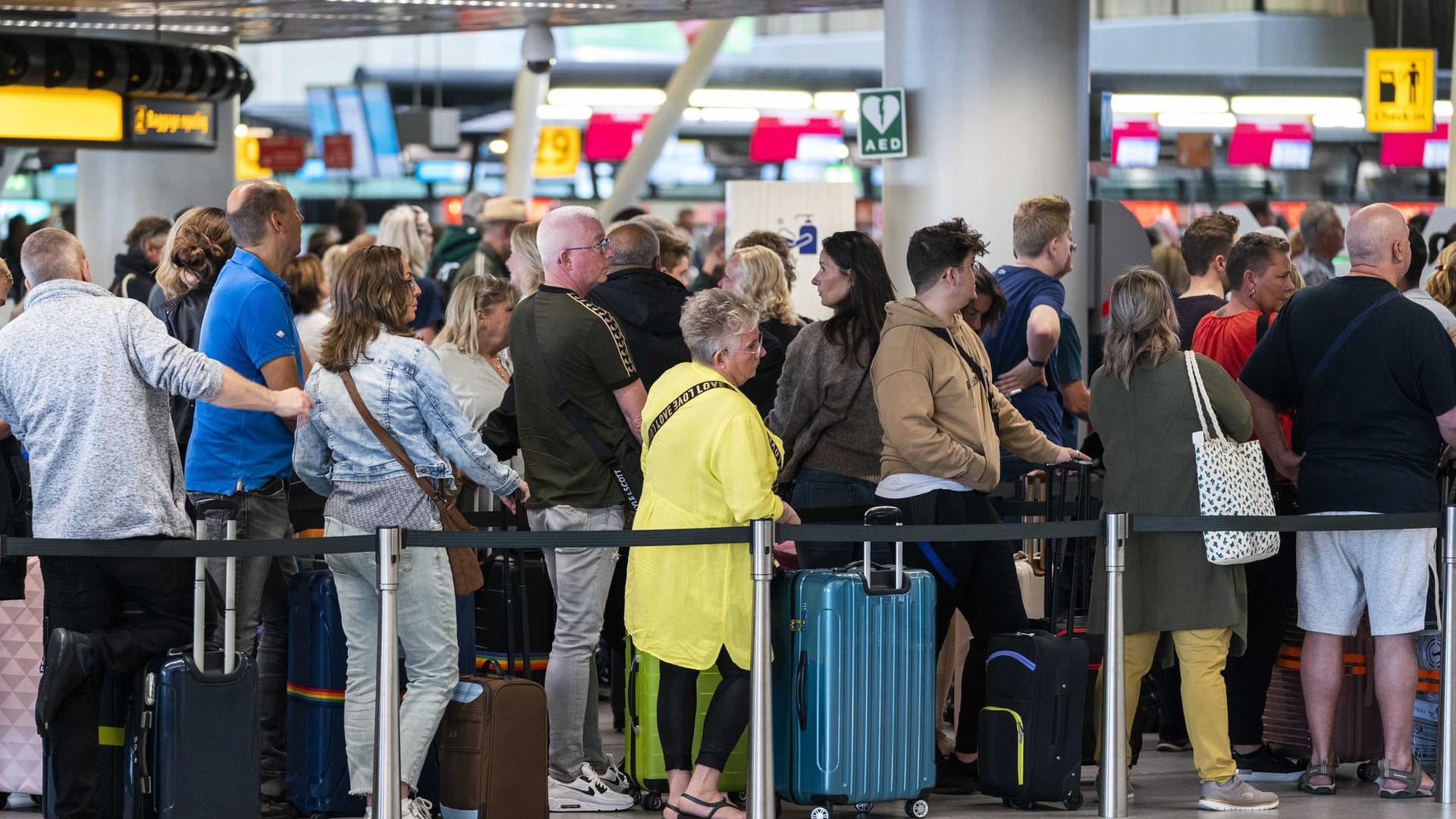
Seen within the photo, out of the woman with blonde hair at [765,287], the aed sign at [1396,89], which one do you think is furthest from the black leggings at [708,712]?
the aed sign at [1396,89]

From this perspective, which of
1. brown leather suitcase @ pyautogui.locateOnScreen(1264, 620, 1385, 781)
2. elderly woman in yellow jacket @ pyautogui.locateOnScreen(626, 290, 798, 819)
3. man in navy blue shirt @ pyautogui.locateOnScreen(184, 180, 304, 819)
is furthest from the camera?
brown leather suitcase @ pyautogui.locateOnScreen(1264, 620, 1385, 781)

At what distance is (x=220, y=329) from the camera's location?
5.43 meters

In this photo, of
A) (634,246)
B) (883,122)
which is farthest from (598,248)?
(883,122)

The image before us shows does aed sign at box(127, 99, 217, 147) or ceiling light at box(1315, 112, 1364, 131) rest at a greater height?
ceiling light at box(1315, 112, 1364, 131)

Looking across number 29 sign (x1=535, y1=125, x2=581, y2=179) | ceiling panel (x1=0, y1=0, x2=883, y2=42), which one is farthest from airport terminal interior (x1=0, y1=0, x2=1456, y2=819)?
number 29 sign (x1=535, y1=125, x2=581, y2=179)

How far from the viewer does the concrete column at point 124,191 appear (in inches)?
550

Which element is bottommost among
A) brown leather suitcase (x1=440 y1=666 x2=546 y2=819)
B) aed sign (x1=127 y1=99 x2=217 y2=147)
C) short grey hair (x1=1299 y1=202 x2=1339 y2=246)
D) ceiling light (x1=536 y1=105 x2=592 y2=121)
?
brown leather suitcase (x1=440 y1=666 x2=546 y2=819)

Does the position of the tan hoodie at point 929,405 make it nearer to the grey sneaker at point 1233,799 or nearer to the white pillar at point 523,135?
the grey sneaker at point 1233,799

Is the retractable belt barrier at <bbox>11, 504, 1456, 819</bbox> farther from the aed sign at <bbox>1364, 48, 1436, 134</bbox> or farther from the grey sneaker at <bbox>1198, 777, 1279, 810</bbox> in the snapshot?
the aed sign at <bbox>1364, 48, 1436, 134</bbox>

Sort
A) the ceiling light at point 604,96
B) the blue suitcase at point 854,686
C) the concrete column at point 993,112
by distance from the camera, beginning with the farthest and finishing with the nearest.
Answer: the ceiling light at point 604,96
the concrete column at point 993,112
the blue suitcase at point 854,686

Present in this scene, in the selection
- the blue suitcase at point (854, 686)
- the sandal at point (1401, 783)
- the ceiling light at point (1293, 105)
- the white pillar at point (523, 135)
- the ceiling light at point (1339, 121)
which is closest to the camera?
the blue suitcase at point (854, 686)

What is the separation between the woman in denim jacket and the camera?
5.21m

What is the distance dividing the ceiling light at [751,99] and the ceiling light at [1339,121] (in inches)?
286

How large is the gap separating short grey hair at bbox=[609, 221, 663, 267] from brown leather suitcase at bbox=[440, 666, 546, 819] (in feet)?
5.36
